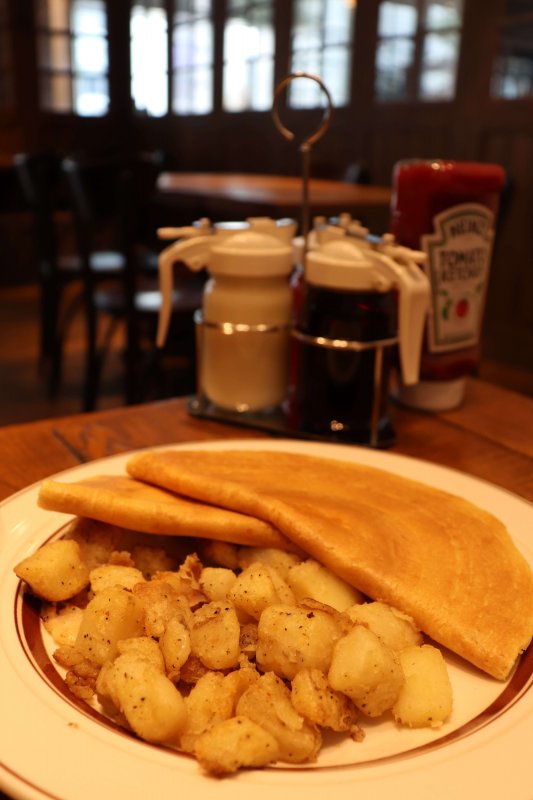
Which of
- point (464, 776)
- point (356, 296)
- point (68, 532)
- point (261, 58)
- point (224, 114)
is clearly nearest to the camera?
point (464, 776)

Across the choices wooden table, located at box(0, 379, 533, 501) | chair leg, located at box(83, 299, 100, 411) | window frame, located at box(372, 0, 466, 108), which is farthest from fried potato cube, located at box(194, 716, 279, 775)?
window frame, located at box(372, 0, 466, 108)

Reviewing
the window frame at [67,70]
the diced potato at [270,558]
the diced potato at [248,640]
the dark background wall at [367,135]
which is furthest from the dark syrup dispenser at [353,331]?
the window frame at [67,70]

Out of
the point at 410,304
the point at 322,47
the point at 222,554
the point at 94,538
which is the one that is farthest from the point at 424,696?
the point at 322,47


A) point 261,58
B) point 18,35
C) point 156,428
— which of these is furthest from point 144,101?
point 156,428

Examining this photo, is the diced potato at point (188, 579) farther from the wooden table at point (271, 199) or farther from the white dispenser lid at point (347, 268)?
the wooden table at point (271, 199)

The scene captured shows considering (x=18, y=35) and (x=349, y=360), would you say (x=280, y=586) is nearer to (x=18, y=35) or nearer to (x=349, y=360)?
(x=349, y=360)

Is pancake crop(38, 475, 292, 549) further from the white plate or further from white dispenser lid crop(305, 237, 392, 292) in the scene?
white dispenser lid crop(305, 237, 392, 292)
